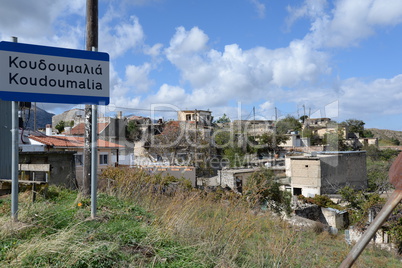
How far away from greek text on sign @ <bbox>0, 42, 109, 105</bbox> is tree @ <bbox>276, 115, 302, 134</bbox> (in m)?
54.5

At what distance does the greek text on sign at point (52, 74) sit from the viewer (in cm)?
423

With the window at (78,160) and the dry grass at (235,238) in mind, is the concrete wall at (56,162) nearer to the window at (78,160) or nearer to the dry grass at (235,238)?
the window at (78,160)

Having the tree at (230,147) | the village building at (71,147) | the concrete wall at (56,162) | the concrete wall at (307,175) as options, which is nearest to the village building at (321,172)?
the concrete wall at (307,175)

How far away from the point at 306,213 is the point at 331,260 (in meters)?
15.5

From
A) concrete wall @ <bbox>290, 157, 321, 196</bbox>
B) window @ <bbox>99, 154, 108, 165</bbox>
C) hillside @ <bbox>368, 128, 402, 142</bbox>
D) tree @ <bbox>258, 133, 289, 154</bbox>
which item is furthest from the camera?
hillside @ <bbox>368, 128, 402, 142</bbox>

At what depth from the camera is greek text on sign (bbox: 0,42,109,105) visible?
13.9 feet

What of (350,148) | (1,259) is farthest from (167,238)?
(350,148)

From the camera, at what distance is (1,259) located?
3.17 metres

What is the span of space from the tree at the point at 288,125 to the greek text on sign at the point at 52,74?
54.5 metres

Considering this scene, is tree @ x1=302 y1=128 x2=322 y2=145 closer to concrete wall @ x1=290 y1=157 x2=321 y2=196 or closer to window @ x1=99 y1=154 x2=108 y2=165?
concrete wall @ x1=290 y1=157 x2=321 y2=196

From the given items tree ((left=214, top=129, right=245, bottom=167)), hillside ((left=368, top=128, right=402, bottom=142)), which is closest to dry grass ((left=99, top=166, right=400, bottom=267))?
tree ((left=214, top=129, right=245, bottom=167))

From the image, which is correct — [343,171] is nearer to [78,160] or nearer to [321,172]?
[321,172]

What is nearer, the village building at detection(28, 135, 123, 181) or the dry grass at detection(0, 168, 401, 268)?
the dry grass at detection(0, 168, 401, 268)

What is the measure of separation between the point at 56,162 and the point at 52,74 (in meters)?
9.55
